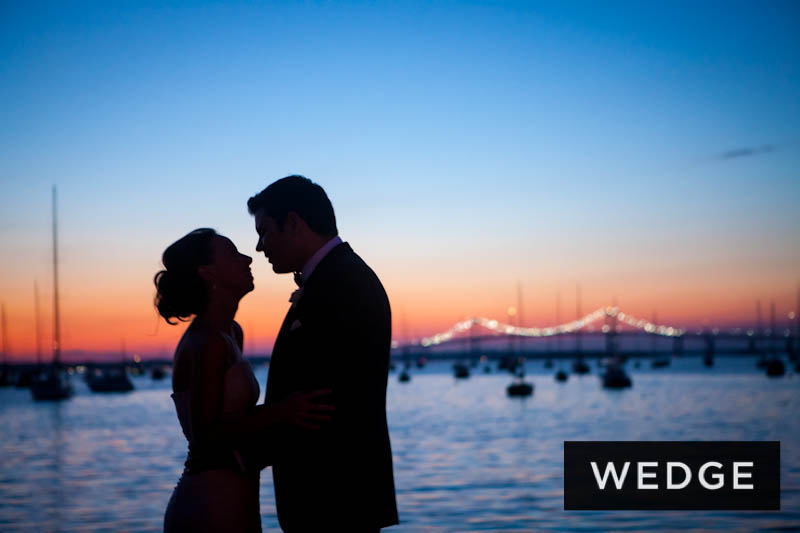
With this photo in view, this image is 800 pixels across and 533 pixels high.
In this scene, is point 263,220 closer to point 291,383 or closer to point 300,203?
point 300,203

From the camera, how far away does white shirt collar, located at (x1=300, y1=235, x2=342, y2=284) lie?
3188 mm

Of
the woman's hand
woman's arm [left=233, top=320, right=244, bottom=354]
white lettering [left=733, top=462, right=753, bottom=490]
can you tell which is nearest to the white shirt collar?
the woman's hand

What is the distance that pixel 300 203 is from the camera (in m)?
3.21

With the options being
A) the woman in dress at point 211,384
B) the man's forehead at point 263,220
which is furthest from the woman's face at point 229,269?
the man's forehead at point 263,220

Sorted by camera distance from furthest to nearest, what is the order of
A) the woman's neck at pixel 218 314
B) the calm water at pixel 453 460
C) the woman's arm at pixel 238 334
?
the calm water at pixel 453 460 → the woman's arm at pixel 238 334 → the woman's neck at pixel 218 314

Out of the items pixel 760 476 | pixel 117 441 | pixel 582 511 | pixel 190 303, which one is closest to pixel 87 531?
pixel 582 511

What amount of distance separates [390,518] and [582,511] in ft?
55.0

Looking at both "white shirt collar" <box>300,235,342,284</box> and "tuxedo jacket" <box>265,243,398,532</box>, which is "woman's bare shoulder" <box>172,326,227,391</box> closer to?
"tuxedo jacket" <box>265,243,398,532</box>

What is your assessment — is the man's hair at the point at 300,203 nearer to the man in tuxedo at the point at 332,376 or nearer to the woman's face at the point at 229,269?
the man in tuxedo at the point at 332,376

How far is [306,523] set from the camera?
306cm

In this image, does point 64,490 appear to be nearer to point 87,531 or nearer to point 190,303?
point 87,531

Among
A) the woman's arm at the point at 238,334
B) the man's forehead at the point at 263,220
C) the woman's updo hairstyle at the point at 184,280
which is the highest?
the man's forehead at the point at 263,220

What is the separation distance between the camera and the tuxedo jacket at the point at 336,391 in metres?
3.02

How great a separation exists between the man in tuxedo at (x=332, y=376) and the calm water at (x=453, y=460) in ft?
47.9
